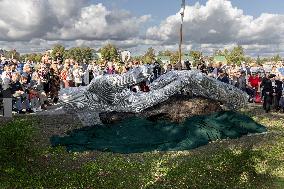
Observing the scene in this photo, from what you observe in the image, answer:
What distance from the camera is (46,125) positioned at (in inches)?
615

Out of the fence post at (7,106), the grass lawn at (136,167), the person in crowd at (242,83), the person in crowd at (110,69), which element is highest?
the person in crowd at (110,69)

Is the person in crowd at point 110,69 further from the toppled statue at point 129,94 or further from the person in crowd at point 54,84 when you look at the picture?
the toppled statue at point 129,94

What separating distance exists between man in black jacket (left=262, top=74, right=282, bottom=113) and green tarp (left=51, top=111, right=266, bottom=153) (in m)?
6.97

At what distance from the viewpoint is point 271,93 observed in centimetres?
2130

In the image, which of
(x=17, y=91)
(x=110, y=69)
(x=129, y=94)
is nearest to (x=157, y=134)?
(x=129, y=94)

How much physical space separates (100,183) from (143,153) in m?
3.03

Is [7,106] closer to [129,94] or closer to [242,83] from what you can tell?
[129,94]

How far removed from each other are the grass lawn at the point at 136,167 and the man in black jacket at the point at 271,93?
9420mm

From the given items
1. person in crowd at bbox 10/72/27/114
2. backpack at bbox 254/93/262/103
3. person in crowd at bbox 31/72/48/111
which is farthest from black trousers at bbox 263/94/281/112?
person in crowd at bbox 10/72/27/114

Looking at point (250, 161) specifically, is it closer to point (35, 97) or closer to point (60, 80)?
point (35, 97)

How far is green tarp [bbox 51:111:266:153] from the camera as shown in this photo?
1202 centimetres

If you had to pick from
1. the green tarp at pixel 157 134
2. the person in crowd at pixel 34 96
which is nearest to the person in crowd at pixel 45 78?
the person in crowd at pixel 34 96

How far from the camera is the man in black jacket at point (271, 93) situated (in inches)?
828

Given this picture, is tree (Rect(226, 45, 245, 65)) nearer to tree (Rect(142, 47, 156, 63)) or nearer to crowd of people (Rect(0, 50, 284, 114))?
tree (Rect(142, 47, 156, 63))
